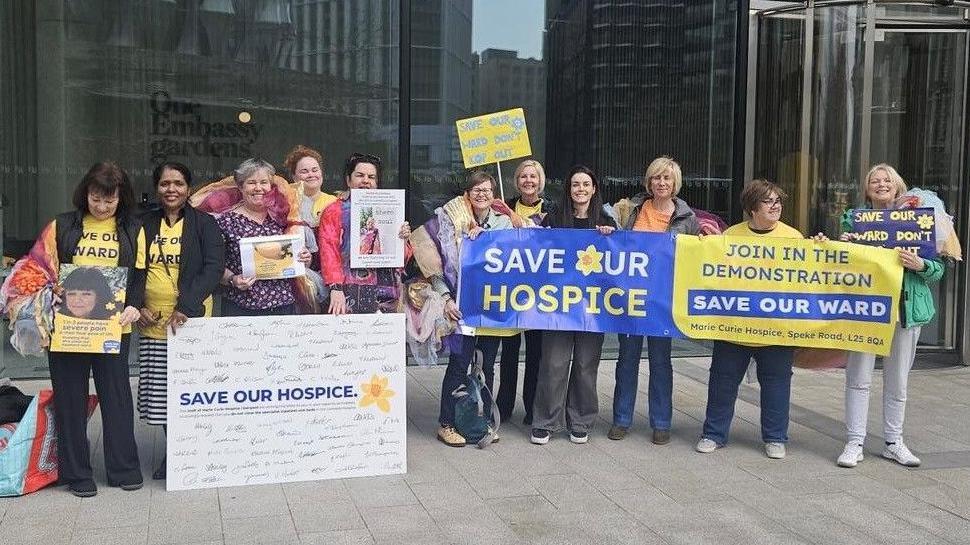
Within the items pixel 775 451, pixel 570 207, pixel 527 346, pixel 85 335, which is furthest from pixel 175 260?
pixel 775 451

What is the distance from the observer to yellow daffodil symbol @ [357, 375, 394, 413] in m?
5.29

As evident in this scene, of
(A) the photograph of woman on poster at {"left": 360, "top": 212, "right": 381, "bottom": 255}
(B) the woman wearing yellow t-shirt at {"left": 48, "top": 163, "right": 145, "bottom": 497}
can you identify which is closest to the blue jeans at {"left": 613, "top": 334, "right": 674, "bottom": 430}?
(A) the photograph of woman on poster at {"left": 360, "top": 212, "right": 381, "bottom": 255}

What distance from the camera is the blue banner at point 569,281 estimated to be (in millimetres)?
5922

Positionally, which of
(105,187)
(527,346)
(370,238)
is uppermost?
(105,187)

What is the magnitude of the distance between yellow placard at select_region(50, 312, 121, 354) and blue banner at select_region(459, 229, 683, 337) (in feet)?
6.71

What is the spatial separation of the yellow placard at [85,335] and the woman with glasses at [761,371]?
137 inches

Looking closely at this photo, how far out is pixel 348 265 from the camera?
5516 millimetres

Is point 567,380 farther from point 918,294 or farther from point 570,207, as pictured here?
point 918,294

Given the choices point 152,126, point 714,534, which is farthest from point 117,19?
point 714,534

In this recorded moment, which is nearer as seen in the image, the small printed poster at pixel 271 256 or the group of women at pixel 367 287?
the group of women at pixel 367 287

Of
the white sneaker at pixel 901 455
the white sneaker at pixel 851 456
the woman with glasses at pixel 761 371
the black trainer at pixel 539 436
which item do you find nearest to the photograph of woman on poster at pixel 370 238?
the black trainer at pixel 539 436

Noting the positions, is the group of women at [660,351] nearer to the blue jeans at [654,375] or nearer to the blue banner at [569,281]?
the blue jeans at [654,375]

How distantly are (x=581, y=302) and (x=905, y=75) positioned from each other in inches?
225

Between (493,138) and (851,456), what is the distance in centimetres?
304
